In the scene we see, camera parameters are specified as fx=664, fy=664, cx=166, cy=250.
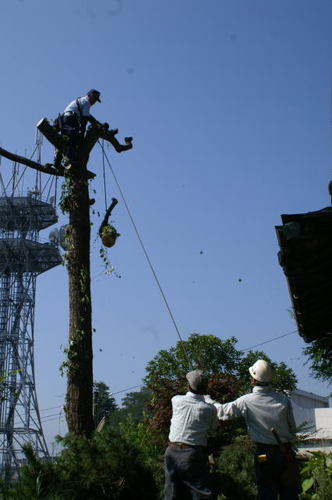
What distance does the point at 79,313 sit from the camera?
8.88 metres

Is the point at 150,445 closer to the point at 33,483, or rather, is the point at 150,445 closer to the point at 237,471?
the point at 237,471

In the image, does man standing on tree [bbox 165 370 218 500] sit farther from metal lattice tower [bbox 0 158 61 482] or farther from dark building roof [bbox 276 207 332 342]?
metal lattice tower [bbox 0 158 61 482]

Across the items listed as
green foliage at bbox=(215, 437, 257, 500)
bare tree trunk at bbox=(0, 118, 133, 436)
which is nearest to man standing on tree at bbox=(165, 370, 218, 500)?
green foliage at bbox=(215, 437, 257, 500)

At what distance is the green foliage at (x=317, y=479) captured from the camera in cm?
820

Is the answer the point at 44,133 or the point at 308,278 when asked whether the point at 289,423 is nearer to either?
the point at 308,278

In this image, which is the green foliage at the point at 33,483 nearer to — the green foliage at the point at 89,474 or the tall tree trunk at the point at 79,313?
the green foliage at the point at 89,474

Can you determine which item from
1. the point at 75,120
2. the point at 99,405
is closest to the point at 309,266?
the point at 75,120

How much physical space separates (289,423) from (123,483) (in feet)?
7.82

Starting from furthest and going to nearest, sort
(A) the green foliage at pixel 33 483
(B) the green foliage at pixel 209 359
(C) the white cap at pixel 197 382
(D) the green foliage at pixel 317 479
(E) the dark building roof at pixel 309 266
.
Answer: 1. (B) the green foliage at pixel 209 359
2. (D) the green foliage at pixel 317 479
3. (A) the green foliage at pixel 33 483
4. (C) the white cap at pixel 197 382
5. (E) the dark building roof at pixel 309 266

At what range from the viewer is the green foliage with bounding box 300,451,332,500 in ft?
26.9

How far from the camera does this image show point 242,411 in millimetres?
5820

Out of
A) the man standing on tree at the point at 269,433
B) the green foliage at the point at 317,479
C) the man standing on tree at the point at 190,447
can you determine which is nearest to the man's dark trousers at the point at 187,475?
the man standing on tree at the point at 190,447

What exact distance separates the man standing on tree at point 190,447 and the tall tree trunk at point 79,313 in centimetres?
266

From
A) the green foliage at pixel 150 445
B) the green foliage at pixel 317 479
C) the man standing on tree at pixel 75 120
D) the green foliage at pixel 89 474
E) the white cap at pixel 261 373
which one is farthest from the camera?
the man standing on tree at pixel 75 120
